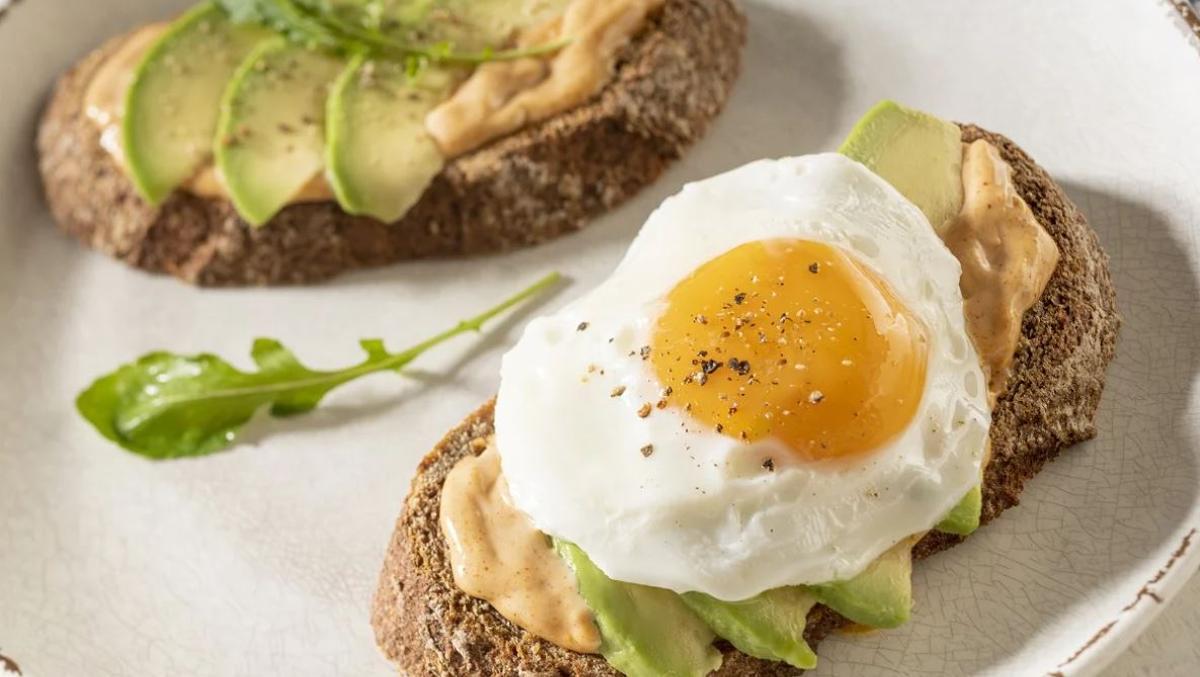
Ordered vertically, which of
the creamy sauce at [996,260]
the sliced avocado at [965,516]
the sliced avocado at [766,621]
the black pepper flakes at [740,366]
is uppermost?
the creamy sauce at [996,260]

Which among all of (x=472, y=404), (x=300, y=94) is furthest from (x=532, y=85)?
(x=472, y=404)

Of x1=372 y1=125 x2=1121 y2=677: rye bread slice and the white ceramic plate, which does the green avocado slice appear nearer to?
x1=372 y1=125 x2=1121 y2=677: rye bread slice

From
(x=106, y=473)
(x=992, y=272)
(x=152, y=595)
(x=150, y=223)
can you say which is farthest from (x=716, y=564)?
(x=150, y=223)

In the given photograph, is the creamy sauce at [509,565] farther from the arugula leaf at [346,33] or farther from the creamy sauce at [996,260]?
the arugula leaf at [346,33]

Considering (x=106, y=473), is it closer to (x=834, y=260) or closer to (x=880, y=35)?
(x=834, y=260)

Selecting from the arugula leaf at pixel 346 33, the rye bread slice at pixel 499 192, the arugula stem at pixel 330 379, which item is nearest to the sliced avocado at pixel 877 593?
the arugula stem at pixel 330 379

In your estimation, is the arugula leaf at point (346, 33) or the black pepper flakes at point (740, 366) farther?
the arugula leaf at point (346, 33)

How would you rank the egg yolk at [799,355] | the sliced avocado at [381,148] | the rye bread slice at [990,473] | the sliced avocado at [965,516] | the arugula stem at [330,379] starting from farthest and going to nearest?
1. the sliced avocado at [381,148]
2. the arugula stem at [330,379]
3. the rye bread slice at [990,473]
4. the sliced avocado at [965,516]
5. the egg yolk at [799,355]
